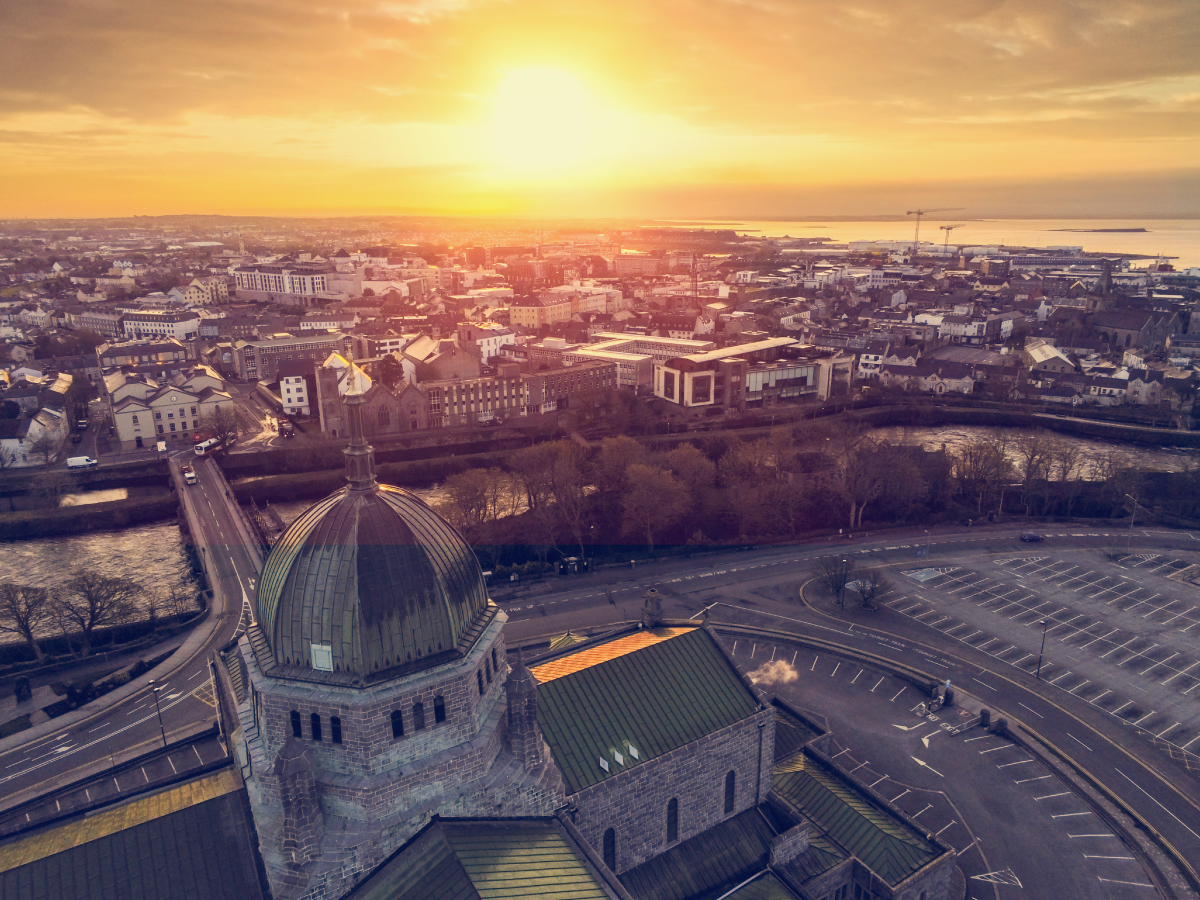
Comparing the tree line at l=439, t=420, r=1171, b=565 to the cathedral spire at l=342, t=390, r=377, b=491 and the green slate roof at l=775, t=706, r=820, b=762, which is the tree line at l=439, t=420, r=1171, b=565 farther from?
the cathedral spire at l=342, t=390, r=377, b=491

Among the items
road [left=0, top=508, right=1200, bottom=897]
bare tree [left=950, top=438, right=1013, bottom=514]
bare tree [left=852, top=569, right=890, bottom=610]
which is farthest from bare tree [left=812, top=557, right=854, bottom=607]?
bare tree [left=950, top=438, right=1013, bottom=514]

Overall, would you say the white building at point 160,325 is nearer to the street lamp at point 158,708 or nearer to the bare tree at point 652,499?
the street lamp at point 158,708

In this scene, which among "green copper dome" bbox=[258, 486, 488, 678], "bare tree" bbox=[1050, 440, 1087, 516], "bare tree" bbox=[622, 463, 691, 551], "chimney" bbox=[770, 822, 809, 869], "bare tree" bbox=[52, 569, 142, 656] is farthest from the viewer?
"bare tree" bbox=[1050, 440, 1087, 516]

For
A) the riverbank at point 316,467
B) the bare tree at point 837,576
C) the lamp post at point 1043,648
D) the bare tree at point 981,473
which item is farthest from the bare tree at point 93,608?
the bare tree at point 981,473

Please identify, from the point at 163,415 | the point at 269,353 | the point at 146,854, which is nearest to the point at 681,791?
the point at 146,854

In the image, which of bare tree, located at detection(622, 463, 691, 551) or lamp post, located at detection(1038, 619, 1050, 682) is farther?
bare tree, located at detection(622, 463, 691, 551)
